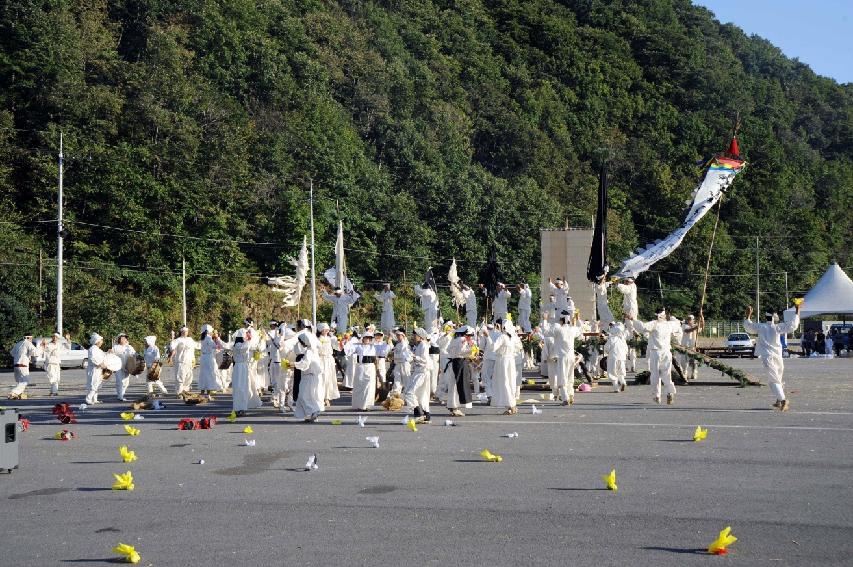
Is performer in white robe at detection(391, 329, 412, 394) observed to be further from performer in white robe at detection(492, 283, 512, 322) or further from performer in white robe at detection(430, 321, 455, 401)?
performer in white robe at detection(492, 283, 512, 322)

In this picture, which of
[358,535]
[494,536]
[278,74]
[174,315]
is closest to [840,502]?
[494,536]

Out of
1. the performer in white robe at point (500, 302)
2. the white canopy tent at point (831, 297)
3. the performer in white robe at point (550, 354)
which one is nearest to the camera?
the performer in white robe at point (550, 354)

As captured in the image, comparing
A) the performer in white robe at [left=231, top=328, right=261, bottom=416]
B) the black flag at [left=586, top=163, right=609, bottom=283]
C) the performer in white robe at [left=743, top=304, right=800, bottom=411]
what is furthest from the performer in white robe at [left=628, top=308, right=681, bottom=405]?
the black flag at [left=586, top=163, right=609, bottom=283]

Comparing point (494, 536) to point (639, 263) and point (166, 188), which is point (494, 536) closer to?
point (639, 263)

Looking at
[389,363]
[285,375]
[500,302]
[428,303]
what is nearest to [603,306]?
[500,302]

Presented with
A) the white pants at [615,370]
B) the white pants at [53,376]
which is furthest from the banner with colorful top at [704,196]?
the white pants at [53,376]

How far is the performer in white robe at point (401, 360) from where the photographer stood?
73.4 ft

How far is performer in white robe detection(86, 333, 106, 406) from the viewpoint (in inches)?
952

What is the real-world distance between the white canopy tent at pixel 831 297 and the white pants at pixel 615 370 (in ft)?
73.1

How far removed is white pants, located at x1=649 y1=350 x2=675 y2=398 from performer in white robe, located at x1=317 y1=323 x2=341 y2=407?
6.61 m

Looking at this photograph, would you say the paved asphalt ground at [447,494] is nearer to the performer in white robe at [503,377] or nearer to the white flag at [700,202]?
the performer in white robe at [503,377]

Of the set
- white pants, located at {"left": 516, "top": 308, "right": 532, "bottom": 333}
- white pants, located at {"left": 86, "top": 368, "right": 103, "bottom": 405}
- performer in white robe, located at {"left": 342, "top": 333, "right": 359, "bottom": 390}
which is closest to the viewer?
white pants, located at {"left": 86, "top": 368, "right": 103, "bottom": 405}

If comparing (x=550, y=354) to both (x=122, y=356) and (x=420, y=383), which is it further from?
(x=122, y=356)

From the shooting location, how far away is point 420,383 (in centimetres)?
1961
